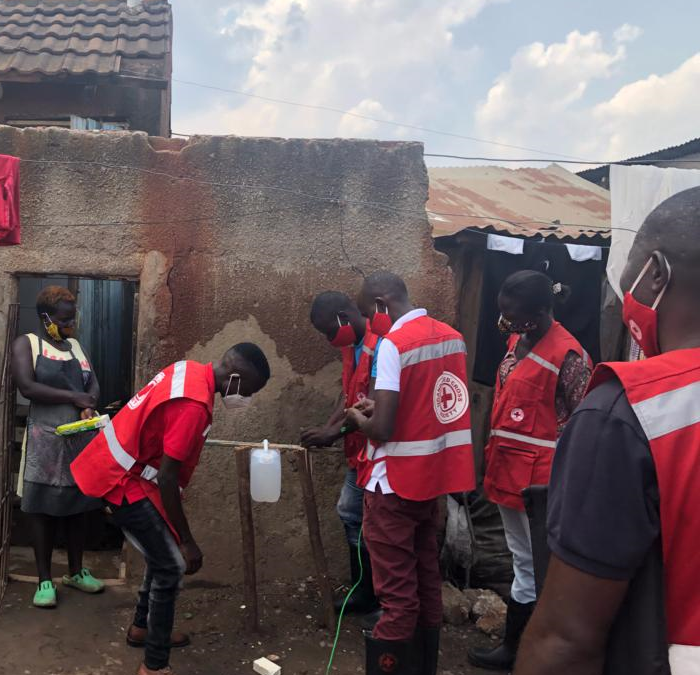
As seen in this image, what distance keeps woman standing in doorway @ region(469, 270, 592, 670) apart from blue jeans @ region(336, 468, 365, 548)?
907 millimetres

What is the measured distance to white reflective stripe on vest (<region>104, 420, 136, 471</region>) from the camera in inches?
115

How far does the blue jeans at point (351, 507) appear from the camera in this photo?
3947mm

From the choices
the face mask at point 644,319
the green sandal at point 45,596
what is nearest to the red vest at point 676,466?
the face mask at point 644,319

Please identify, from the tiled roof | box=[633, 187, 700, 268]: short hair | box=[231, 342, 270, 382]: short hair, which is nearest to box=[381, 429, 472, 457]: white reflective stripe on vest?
box=[231, 342, 270, 382]: short hair

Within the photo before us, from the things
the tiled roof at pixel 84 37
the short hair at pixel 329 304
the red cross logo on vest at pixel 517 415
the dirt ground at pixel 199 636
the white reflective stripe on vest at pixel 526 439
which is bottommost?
the dirt ground at pixel 199 636

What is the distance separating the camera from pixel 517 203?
21.2 ft

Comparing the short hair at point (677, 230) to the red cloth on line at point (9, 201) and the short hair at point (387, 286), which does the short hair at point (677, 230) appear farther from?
the red cloth on line at point (9, 201)

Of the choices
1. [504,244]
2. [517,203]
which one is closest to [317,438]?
[504,244]

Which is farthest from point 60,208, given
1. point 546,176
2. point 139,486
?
point 546,176

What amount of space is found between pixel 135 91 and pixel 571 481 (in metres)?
7.18

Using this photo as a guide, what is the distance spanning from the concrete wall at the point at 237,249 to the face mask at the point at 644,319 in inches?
113

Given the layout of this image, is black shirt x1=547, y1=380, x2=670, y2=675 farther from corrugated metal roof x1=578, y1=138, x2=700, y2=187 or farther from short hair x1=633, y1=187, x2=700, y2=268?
corrugated metal roof x1=578, y1=138, x2=700, y2=187

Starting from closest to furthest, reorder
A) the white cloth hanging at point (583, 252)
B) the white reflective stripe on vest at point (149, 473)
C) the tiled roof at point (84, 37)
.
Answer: the white reflective stripe on vest at point (149, 473) < the white cloth hanging at point (583, 252) < the tiled roof at point (84, 37)

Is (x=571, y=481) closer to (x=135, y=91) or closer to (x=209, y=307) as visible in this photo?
(x=209, y=307)
